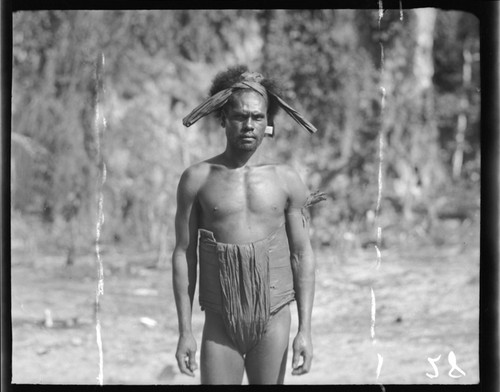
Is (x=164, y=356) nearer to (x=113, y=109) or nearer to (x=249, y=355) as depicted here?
(x=249, y=355)

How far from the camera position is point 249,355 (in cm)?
322

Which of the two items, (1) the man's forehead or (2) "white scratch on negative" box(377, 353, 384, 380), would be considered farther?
(2) "white scratch on negative" box(377, 353, 384, 380)

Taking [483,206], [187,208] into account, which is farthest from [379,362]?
[187,208]

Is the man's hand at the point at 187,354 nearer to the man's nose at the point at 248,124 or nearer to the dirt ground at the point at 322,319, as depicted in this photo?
the man's nose at the point at 248,124

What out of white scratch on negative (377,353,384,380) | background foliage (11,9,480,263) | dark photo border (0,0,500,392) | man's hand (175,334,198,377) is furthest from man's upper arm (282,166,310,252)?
background foliage (11,9,480,263)

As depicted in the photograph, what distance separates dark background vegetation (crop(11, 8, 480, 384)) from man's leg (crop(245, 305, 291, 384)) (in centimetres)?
403

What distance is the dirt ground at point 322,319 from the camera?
499 centimetres

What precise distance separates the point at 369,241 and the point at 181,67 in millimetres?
2591

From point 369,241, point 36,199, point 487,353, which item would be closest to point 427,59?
point 369,241

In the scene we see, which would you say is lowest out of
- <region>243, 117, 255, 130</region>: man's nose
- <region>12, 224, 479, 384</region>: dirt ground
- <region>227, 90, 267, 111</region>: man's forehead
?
<region>12, 224, 479, 384</region>: dirt ground

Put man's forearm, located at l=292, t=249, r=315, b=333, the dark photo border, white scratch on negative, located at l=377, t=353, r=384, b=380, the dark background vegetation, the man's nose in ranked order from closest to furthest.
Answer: the man's nose, man's forearm, located at l=292, t=249, r=315, b=333, the dark photo border, white scratch on negative, located at l=377, t=353, r=384, b=380, the dark background vegetation

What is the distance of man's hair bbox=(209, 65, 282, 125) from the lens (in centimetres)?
323

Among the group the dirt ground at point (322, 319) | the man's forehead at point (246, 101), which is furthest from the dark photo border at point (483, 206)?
the man's forehead at point (246, 101)

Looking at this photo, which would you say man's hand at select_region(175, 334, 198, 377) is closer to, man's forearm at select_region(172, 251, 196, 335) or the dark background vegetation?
man's forearm at select_region(172, 251, 196, 335)
